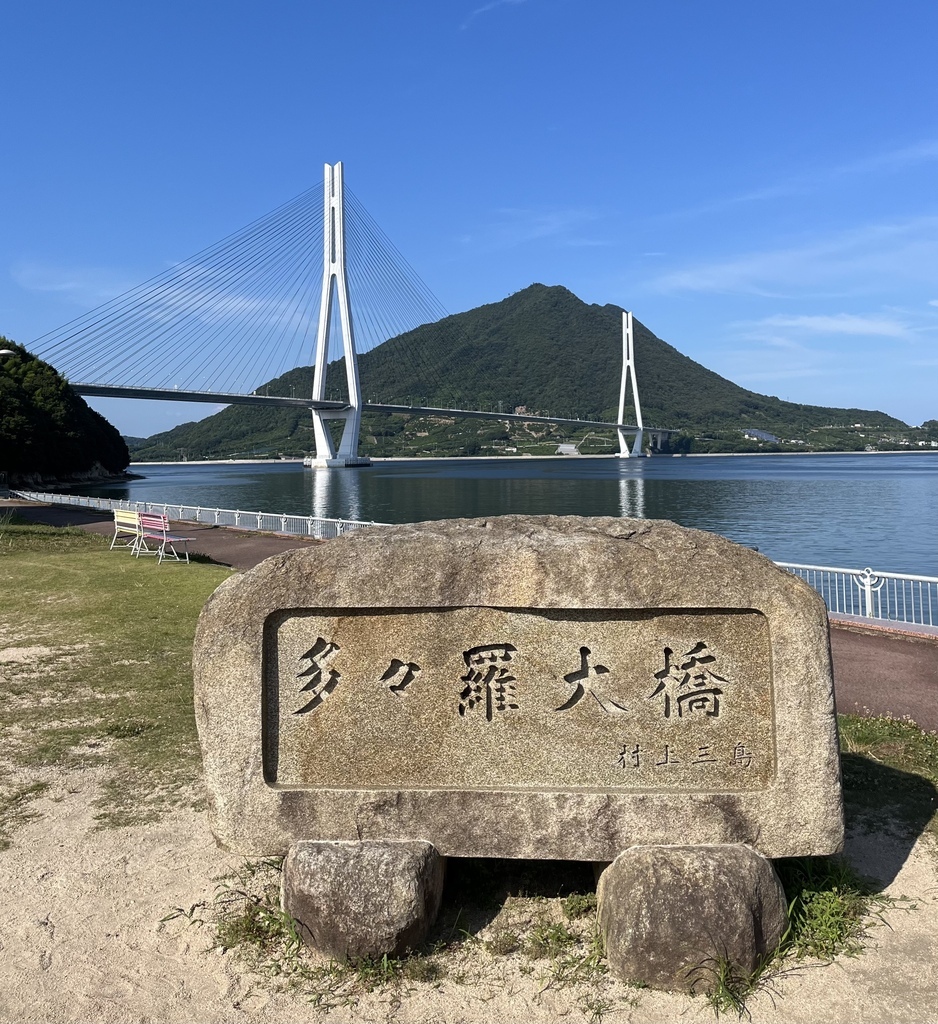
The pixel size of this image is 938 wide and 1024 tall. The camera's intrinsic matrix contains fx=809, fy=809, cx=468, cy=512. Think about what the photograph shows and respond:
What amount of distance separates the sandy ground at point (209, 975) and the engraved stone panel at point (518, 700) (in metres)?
0.55

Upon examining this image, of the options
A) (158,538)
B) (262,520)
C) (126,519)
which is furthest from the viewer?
(262,520)

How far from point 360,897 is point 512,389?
3943 inches

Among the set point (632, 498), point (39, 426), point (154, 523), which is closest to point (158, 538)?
point (154, 523)

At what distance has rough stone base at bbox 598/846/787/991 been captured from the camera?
2.27m

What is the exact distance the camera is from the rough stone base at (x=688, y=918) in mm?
2268

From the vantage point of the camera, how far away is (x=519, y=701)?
258 centimetres

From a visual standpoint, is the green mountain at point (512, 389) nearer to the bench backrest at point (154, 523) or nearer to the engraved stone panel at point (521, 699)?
the bench backrest at point (154, 523)

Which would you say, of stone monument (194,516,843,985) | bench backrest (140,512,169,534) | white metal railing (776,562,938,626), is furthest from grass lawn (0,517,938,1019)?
bench backrest (140,512,169,534)

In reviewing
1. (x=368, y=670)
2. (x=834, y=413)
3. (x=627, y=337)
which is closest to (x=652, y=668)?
(x=368, y=670)

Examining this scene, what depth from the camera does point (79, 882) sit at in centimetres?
278

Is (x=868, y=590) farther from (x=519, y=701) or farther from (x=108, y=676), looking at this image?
(x=108, y=676)

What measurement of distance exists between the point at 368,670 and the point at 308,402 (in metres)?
46.0

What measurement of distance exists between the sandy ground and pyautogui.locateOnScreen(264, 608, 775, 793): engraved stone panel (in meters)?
0.55

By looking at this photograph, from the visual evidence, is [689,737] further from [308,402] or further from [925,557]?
[308,402]
